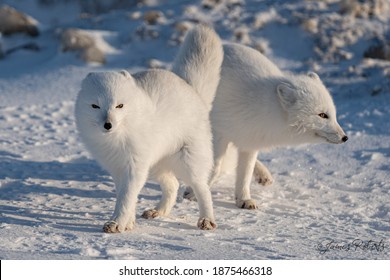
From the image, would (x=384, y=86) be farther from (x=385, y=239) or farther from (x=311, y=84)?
(x=385, y=239)

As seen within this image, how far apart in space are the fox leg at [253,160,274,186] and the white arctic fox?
1.29 meters

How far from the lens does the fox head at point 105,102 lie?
14.6ft

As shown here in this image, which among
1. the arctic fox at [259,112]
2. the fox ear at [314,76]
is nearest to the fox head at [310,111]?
the arctic fox at [259,112]

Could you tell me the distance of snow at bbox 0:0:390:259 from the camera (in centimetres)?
458

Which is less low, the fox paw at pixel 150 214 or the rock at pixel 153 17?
the rock at pixel 153 17

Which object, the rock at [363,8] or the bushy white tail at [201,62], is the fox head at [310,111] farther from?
the rock at [363,8]

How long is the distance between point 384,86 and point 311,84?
11.0ft

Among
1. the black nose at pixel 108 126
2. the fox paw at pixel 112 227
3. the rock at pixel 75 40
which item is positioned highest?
the rock at pixel 75 40

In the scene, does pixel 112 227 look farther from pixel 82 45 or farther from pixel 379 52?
pixel 379 52

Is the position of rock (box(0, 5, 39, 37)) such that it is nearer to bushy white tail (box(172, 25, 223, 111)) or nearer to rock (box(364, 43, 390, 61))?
rock (box(364, 43, 390, 61))

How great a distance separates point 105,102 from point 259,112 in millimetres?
1577

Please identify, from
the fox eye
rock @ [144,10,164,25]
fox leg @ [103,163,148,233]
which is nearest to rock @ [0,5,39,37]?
rock @ [144,10,164,25]

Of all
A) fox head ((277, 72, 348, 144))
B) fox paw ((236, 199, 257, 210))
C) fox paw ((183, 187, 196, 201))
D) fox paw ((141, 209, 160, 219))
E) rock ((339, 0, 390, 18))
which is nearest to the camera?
fox paw ((141, 209, 160, 219))

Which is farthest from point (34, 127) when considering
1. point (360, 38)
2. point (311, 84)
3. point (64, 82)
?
point (360, 38)
